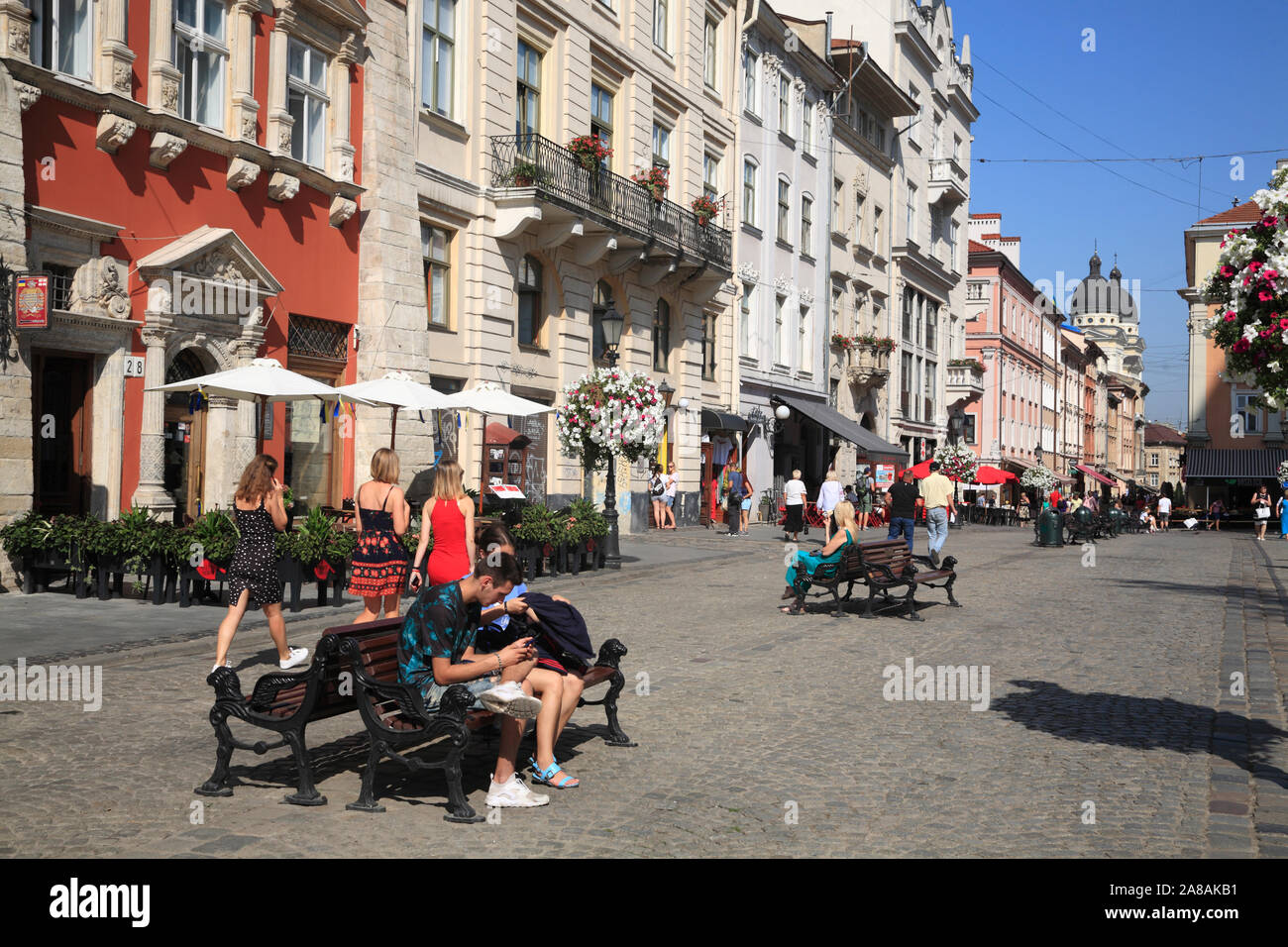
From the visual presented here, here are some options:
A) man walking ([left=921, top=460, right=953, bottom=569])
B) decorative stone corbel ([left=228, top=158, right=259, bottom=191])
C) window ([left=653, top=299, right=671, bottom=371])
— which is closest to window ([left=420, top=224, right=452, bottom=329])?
decorative stone corbel ([left=228, top=158, right=259, bottom=191])

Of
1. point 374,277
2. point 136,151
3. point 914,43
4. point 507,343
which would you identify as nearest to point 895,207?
point 914,43

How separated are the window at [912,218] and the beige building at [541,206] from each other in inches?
728

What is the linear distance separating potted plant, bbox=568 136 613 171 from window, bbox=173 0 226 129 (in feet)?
28.6

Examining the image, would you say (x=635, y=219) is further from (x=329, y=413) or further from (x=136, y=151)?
(x=136, y=151)

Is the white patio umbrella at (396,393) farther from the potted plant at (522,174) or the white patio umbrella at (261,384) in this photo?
the potted plant at (522,174)

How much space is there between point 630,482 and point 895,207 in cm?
2459

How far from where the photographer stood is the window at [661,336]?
30484 mm

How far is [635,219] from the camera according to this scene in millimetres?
27203

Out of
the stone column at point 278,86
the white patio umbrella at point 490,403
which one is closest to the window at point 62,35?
the stone column at point 278,86

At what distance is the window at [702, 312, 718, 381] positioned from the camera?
33066 millimetres

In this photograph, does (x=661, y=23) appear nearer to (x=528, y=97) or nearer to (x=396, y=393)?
(x=528, y=97)

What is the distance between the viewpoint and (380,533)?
10.7 metres
